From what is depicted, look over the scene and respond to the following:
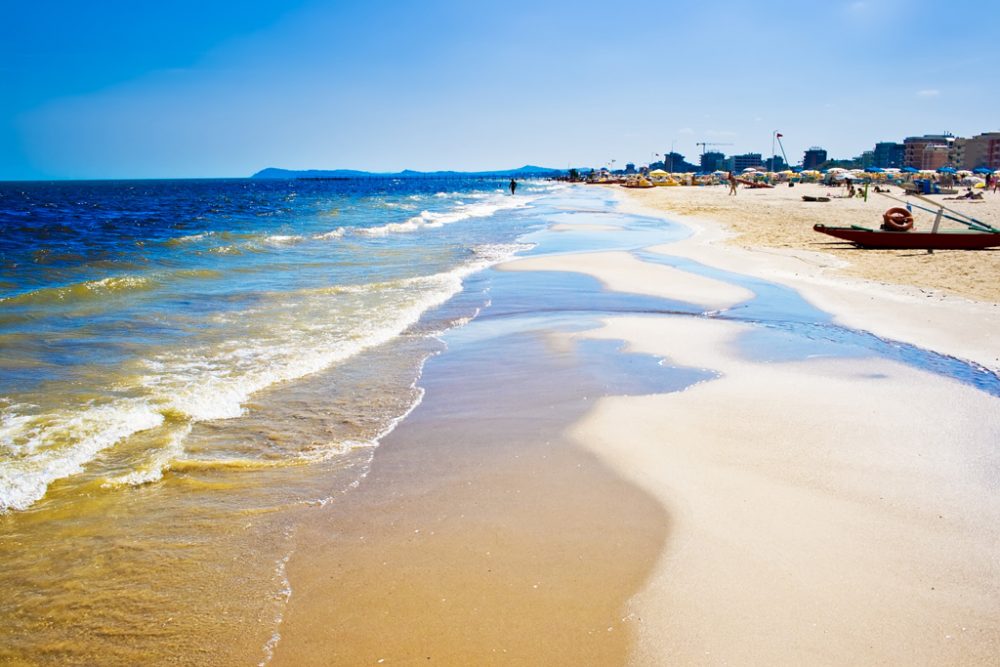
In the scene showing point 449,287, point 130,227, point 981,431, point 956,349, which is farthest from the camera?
point 130,227

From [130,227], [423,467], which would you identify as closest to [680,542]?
[423,467]

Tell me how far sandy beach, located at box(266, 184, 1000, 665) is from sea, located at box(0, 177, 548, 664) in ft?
1.59

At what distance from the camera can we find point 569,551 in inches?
157

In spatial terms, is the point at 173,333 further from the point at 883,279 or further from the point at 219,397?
the point at 883,279

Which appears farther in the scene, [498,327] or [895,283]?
[895,283]

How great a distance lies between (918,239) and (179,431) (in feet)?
63.0

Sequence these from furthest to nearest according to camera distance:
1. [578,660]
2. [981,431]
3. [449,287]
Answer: [449,287] → [981,431] → [578,660]

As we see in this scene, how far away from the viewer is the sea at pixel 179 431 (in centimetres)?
353

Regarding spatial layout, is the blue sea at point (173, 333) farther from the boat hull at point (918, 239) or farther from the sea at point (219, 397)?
the boat hull at point (918, 239)

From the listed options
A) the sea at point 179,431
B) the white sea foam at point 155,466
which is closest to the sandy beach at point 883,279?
the sea at point 179,431

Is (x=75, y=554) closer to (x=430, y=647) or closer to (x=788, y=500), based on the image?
(x=430, y=647)

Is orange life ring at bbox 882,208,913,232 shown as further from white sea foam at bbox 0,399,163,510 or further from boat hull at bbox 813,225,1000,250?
white sea foam at bbox 0,399,163,510

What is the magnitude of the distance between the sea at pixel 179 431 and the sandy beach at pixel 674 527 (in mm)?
484

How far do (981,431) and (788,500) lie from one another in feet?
8.65
